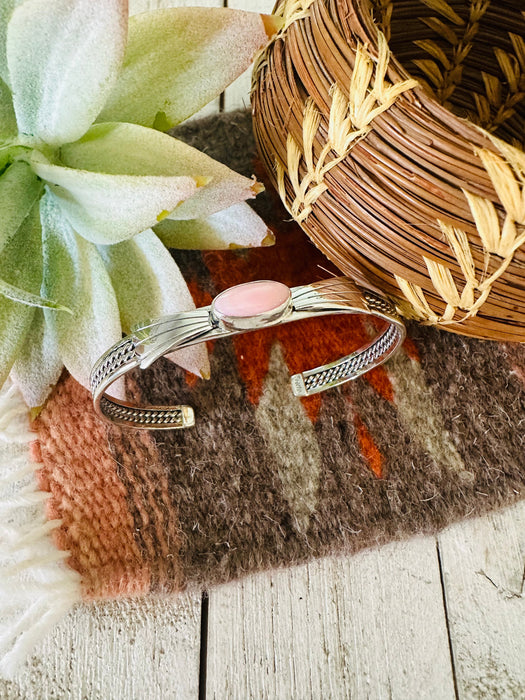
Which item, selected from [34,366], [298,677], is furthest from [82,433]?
[298,677]

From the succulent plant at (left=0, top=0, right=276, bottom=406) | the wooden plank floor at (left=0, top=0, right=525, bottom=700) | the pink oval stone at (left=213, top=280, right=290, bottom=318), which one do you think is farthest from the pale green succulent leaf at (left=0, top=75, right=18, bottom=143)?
the wooden plank floor at (left=0, top=0, right=525, bottom=700)

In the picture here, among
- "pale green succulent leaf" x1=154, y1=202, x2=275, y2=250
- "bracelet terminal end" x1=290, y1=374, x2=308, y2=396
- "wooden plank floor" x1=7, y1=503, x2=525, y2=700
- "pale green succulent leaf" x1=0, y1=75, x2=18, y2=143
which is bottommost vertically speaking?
"wooden plank floor" x1=7, y1=503, x2=525, y2=700

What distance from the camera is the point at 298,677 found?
0.93ft

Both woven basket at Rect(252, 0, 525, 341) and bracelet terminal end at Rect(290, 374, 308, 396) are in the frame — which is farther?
bracelet terminal end at Rect(290, 374, 308, 396)

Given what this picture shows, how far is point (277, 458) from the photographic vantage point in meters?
0.31

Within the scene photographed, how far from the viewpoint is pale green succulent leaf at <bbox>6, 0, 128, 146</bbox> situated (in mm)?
212

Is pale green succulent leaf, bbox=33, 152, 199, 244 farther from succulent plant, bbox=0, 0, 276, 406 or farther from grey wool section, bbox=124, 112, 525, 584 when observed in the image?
grey wool section, bbox=124, 112, 525, 584

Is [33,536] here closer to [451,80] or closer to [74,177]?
[74,177]

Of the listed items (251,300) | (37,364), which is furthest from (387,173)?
(37,364)

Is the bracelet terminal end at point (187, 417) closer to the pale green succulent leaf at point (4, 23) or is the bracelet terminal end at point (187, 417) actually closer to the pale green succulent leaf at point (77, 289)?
the pale green succulent leaf at point (77, 289)

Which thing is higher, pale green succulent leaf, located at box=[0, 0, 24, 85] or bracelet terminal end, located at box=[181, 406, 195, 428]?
pale green succulent leaf, located at box=[0, 0, 24, 85]

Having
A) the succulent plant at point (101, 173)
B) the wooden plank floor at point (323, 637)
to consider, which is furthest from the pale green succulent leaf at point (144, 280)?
the wooden plank floor at point (323, 637)

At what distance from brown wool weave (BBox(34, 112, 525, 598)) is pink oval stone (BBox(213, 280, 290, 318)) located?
0.09 m

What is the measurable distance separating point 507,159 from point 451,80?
0.73 feet
